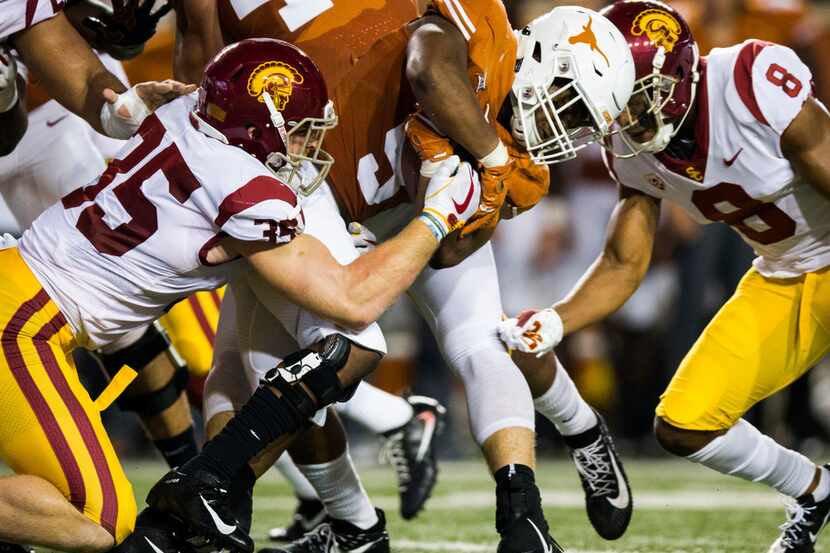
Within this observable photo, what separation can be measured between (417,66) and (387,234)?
572mm

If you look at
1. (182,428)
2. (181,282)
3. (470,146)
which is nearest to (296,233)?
(181,282)

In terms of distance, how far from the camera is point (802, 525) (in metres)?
3.44

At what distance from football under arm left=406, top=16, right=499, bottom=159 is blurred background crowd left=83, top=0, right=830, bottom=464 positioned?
3.88m

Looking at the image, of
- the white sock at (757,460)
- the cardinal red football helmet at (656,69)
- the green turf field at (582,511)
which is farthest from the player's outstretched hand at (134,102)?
the white sock at (757,460)

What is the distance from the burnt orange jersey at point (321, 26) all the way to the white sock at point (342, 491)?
1.01 m

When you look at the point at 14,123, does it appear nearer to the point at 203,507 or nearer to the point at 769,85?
the point at 203,507

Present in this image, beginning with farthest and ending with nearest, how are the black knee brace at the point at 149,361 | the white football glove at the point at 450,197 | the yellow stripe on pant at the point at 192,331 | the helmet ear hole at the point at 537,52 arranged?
the yellow stripe on pant at the point at 192,331 → the black knee brace at the point at 149,361 → the helmet ear hole at the point at 537,52 → the white football glove at the point at 450,197

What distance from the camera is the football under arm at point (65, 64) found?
10.7 ft

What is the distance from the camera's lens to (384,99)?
3.24 meters

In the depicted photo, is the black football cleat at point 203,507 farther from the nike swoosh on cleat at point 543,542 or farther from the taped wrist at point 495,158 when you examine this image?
the taped wrist at point 495,158

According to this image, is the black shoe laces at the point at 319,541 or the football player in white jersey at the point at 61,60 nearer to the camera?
the football player in white jersey at the point at 61,60

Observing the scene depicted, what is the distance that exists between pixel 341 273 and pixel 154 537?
73cm

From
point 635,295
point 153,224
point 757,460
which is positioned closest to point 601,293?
point 757,460

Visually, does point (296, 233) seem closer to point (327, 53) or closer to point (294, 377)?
point (294, 377)
